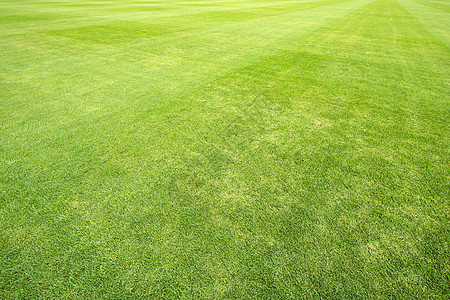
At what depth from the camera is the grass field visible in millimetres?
1471

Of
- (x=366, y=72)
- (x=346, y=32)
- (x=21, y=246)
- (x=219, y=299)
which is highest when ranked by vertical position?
(x=346, y=32)

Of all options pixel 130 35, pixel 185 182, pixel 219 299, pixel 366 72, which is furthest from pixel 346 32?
pixel 219 299

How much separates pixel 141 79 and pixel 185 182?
9.91ft

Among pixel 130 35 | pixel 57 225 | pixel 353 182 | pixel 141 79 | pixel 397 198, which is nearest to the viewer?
pixel 57 225

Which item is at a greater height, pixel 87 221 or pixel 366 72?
pixel 366 72

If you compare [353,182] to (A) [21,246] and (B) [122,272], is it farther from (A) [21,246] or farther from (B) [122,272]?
(A) [21,246]

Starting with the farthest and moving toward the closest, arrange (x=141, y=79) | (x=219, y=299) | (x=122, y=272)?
(x=141, y=79) < (x=122, y=272) < (x=219, y=299)

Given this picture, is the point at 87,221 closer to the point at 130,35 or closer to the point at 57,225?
the point at 57,225

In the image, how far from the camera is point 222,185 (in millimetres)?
2119

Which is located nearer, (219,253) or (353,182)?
(219,253)

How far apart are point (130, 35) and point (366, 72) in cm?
743

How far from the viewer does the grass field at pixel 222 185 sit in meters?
1.47

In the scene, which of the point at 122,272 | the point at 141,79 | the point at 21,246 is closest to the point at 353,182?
the point at 122,272

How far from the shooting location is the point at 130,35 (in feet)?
26.3
